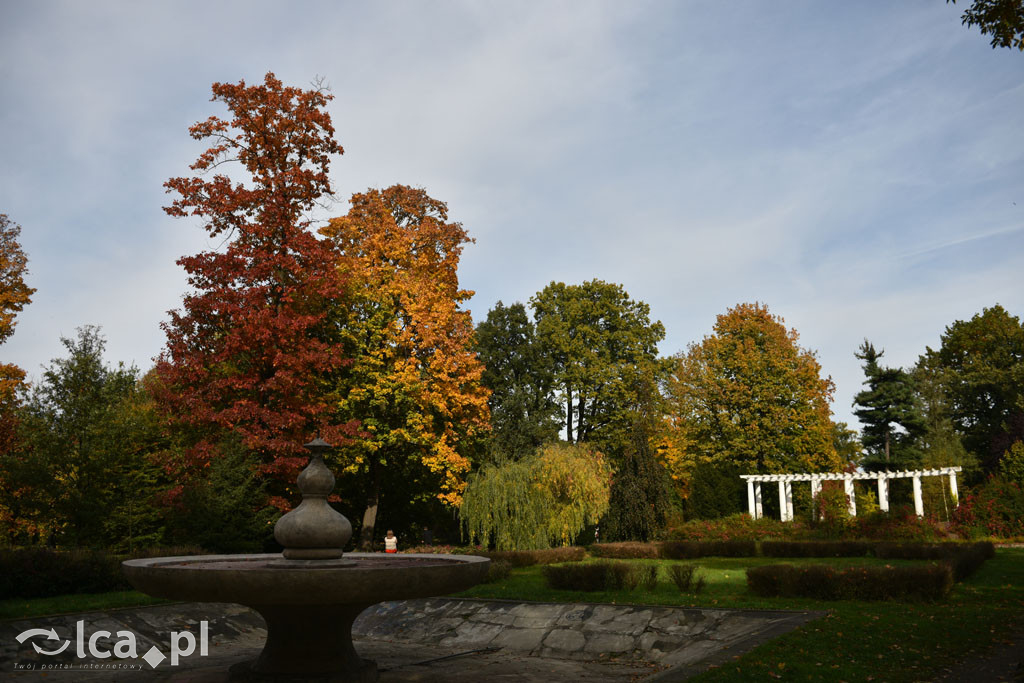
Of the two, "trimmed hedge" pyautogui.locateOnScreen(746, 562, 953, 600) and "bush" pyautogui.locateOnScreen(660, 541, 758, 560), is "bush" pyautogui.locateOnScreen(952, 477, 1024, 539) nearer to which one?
"bush" pyautogui.locateOnScreen(660, 541, 758, 560)

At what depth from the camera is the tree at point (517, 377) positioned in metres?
33.1

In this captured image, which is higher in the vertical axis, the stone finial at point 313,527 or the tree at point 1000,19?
the tree at point 1000,19

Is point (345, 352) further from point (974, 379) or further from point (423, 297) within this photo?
point (974, 379)

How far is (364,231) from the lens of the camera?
28.1 metres

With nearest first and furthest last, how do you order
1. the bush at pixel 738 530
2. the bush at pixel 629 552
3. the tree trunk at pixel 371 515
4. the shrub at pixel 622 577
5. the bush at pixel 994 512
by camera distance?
the shrub at pixel 622 577
the bush at pixel 629 552
the tree trunk at pixel 371 515
the bush at pixel 994 512
the bush at pixel 738 530

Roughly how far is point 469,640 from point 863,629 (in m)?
6.32

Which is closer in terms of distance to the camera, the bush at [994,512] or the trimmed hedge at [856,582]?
the trimmed hedge at [856,582]

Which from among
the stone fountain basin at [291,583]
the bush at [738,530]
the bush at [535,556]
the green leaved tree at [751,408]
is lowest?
the bush at [738,530]

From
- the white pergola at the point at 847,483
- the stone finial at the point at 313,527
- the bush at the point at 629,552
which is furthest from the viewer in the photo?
the white pergola at the point at 847,483

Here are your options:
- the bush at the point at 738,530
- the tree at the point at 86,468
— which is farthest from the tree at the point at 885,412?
the tree at the point at 86,468

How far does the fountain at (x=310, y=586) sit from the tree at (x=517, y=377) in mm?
23597

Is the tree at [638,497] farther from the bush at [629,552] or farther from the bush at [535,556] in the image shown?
the bush at [535,556]

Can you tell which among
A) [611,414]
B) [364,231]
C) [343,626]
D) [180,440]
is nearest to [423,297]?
[364,231]

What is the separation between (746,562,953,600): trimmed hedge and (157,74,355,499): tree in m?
12.9
